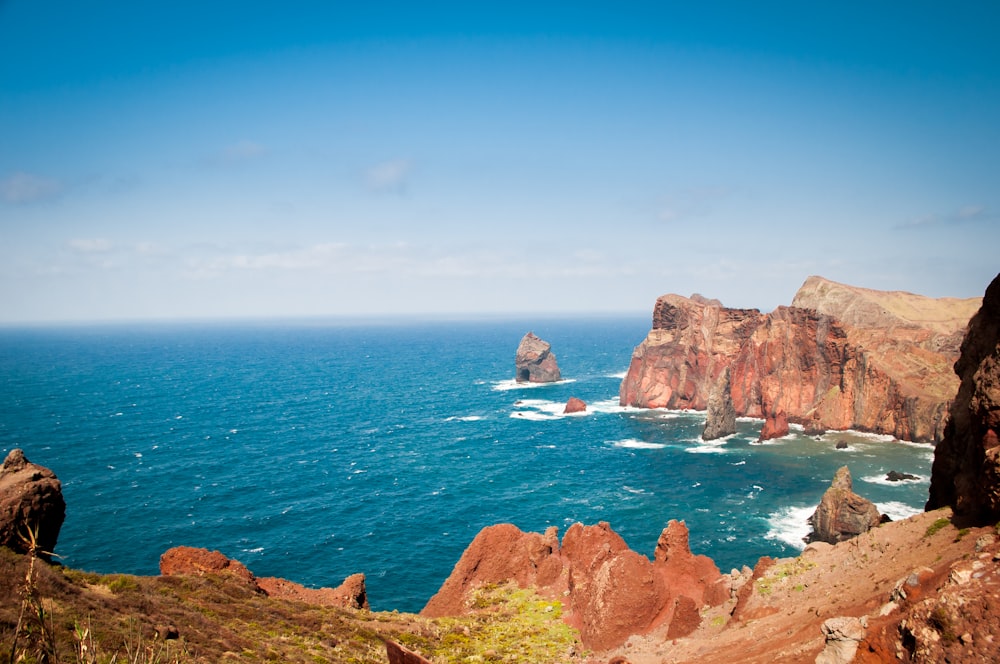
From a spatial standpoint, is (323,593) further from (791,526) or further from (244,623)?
(791,526)

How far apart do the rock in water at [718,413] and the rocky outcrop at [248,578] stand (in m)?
87.7

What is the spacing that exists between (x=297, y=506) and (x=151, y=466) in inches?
1323

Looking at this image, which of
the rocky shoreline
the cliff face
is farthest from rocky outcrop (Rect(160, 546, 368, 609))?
the cliff face

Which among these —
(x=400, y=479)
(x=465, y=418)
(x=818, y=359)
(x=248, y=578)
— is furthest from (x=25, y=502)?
(x=818, y=359)

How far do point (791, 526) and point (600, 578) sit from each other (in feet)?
142

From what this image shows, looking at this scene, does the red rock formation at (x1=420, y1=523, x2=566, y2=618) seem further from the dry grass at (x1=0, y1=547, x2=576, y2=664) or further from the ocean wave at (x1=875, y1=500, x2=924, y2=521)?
the ocean wave at (x1=875, y1=500, x2=924, y2=521)

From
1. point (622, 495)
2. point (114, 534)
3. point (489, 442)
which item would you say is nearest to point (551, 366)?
point (489, 442)

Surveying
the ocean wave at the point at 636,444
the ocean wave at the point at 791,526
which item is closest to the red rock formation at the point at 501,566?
the ocean wave at the point at 791,526

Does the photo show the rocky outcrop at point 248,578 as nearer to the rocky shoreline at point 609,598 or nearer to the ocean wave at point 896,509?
the rocky shoreline at point 609,598

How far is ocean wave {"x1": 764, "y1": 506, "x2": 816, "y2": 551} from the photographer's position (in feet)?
226

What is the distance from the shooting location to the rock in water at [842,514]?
64.5 m

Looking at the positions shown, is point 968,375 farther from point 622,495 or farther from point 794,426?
point 794,426

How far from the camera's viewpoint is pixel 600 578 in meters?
42.1

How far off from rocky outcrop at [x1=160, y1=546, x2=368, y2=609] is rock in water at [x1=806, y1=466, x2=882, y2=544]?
170 feet
